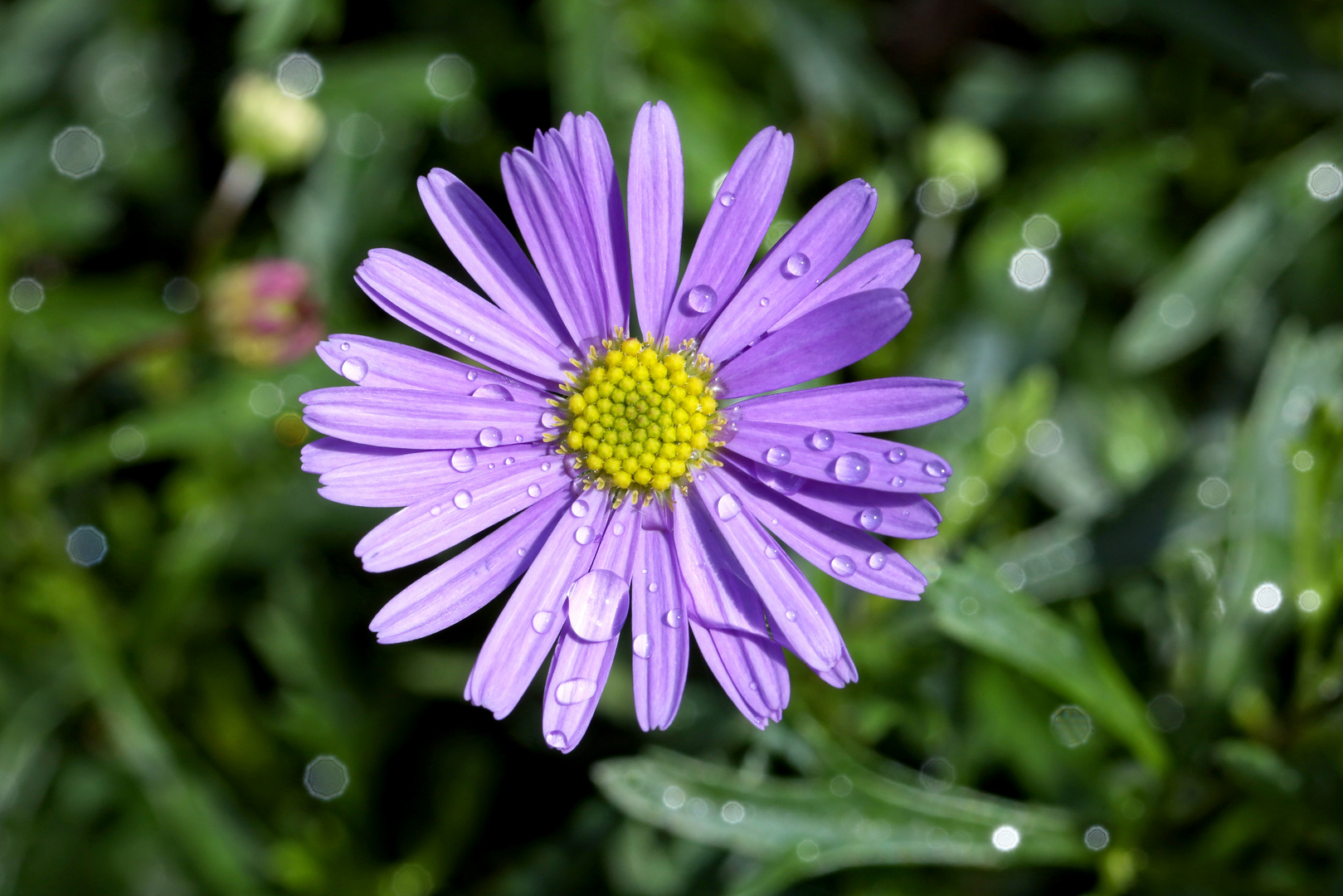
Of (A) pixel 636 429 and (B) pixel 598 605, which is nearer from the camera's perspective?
(B) pixel 598 605

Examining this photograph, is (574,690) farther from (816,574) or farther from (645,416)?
(816,574)

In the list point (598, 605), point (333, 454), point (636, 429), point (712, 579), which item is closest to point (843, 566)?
point (712, 579)

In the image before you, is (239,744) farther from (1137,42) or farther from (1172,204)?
(1137,42)

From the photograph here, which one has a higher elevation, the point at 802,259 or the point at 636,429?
the point at 802,259

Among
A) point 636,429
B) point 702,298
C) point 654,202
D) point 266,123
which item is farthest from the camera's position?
point 266,123

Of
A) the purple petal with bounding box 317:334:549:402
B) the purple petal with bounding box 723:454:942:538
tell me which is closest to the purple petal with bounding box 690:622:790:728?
the purple petal with bounding box 723:454:942:538

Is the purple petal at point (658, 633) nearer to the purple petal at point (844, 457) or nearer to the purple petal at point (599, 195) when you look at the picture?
the purple petal at point (844, 457)

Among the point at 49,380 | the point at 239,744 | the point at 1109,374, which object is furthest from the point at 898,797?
the point at 49,380
